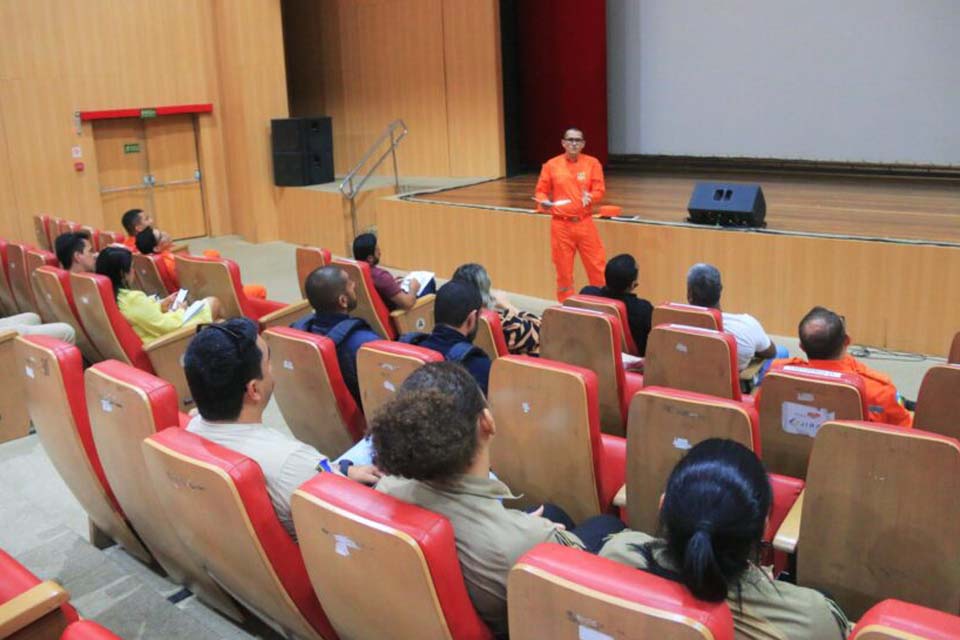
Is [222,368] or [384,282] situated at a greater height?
[222,368]

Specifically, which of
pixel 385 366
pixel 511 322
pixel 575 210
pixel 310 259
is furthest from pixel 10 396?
pixel 575 210

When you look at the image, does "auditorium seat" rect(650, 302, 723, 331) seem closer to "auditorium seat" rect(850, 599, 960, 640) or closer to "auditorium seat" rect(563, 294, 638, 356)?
"auditorium seat" rect(563, 294, 638, 356)

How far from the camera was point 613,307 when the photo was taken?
4.09 meters

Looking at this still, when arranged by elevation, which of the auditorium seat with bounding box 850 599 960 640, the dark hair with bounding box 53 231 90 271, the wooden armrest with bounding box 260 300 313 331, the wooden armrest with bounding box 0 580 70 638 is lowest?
the wooden armrest with bounding box 260 300 313 331

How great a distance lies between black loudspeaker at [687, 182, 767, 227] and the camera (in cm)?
617

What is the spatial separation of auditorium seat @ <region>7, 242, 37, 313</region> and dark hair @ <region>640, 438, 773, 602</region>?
5.21 metres

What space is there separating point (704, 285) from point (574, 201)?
2.63 meters

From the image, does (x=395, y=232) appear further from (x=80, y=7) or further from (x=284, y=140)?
(x=80, y=7)

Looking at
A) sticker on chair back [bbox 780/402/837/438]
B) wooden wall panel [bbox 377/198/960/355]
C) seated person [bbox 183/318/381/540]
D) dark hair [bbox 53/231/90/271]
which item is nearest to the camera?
seated person [bbox 183/318/381/540]

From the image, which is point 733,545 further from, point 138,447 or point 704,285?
point 704,285

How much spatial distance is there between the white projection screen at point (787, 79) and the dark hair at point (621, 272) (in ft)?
17.3

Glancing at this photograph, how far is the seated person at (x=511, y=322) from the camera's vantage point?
4039mm

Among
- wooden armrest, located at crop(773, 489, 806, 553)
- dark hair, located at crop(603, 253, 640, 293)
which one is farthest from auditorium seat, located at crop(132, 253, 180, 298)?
wooden armrest, located at crop(773, 489, 806, 553)

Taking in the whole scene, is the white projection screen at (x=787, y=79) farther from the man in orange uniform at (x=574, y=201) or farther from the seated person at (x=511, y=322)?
the seated person at (x=511, y=322)
